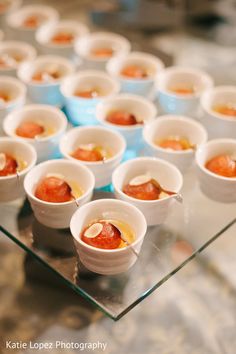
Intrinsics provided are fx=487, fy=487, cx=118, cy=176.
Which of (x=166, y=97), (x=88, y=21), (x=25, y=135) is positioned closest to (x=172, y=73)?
(x=166, y=97)

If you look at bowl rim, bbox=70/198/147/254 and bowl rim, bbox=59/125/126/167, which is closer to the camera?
bowl rim, bbox=70/198/147/254

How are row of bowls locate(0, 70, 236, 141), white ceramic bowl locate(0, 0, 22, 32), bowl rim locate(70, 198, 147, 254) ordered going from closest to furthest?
bowl rim locate(70, 198, 147, 254)
row of bowls locate(0, 70, 236, 141)
white ceramic bowl locate(0, 0, 22, 32)

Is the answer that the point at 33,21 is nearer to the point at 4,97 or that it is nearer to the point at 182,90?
the point at 4,97

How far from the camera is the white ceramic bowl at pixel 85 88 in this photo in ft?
4.32

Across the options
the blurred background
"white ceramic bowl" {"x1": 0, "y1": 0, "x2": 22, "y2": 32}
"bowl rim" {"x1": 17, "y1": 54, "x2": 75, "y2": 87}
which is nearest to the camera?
the blurred background

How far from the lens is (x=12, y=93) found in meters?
1.38

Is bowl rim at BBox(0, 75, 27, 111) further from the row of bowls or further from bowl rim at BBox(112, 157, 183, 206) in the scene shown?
bowl rim at BBox(112, 157, 183, 206)

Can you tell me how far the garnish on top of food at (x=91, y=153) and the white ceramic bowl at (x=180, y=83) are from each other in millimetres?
269

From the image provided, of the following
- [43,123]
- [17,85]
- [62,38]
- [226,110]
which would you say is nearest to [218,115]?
[226,110]

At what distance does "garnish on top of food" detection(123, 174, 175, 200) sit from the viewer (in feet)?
3.34

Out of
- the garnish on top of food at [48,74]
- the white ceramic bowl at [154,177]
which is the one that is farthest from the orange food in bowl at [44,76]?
the white ceramic bowl at [154,177]

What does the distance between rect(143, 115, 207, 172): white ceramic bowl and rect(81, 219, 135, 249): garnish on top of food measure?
27 centimetres

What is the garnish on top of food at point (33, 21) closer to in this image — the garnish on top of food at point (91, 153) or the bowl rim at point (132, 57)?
the bowl rim at point (132, 57)

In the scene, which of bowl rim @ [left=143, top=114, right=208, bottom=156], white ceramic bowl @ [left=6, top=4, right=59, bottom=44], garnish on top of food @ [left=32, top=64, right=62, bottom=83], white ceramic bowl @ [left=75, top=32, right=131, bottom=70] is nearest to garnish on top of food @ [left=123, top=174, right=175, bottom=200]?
bowl rim @ [left=143, top=114, right=208, bottom=156]
